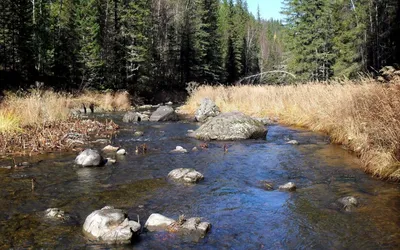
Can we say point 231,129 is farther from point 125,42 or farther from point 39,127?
point 125,42

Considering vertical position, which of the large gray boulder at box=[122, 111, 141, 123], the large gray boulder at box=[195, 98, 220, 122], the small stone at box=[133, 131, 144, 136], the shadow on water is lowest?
the shadow on water

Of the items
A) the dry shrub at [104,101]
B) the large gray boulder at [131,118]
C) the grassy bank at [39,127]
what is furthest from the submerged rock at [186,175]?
the dry shrub at [104,101]

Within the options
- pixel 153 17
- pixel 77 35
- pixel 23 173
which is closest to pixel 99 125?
pixel 23 173

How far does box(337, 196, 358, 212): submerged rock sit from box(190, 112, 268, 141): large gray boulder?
6850 millimetres

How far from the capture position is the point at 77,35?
34.2 metres

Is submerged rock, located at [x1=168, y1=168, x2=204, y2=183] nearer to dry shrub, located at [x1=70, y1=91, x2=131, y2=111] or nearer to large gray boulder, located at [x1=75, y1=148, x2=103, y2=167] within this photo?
large gray boulder, located at [x1=75, y1=148, x2=103, y2=167]

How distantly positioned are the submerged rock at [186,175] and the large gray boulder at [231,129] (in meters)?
5.19

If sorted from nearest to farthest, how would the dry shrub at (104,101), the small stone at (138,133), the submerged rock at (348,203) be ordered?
the submerged rock at (348,203)
the small stone at (138,133)
the dry shrub at (104,101)

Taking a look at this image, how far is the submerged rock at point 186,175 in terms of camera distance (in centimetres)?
757

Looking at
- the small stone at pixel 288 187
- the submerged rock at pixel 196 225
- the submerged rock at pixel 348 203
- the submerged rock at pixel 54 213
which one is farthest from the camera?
the small stone at pixel 288 187

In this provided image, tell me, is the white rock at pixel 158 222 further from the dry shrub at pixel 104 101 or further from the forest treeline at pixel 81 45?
the forest treeline at pixel 81 45

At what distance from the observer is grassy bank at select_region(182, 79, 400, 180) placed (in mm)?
7625

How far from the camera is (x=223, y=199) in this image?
648cm

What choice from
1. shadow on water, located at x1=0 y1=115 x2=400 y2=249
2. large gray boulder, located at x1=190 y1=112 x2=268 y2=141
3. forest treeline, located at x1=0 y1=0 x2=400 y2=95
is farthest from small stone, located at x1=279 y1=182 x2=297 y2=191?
forest treeline, located at x1=0 y1=0 x2=400 y2=95
